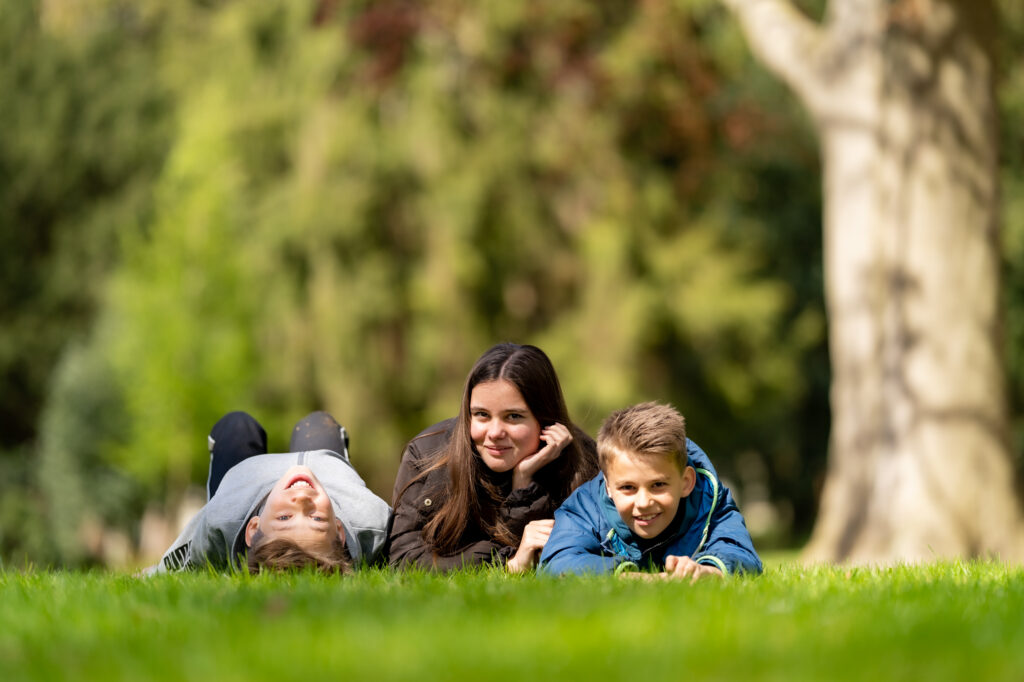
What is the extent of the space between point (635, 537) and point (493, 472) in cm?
87

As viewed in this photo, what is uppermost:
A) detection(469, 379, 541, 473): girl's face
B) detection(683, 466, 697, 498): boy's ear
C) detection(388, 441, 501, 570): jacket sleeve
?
detection(469, 379, 541, 473): girl's face

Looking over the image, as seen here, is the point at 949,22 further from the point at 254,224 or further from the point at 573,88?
the point at 254,224

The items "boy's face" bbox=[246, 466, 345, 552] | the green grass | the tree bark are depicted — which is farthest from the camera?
the tree bark

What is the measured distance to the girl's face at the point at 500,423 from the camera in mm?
5371

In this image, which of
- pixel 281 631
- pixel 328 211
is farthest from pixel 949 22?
A: pixel 328 211

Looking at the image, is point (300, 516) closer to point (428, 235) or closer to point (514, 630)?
point (514, 630)

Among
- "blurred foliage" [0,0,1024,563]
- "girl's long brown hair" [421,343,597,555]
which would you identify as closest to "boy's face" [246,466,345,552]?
"girl's long brown hair" [421,343,597,555]

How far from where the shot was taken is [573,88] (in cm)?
1997

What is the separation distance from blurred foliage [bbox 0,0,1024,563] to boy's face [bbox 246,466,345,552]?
12855 mm

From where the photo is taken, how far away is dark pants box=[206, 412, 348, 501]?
6852mm

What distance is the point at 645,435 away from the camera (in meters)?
4.52

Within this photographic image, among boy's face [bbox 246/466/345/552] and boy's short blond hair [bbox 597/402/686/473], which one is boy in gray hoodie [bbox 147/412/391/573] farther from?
boy's short blond hair [bbox 597/402/686/473]

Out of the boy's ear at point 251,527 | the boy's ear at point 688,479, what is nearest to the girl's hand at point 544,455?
the boy's ear at point 688,479

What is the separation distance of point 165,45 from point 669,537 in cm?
2302
